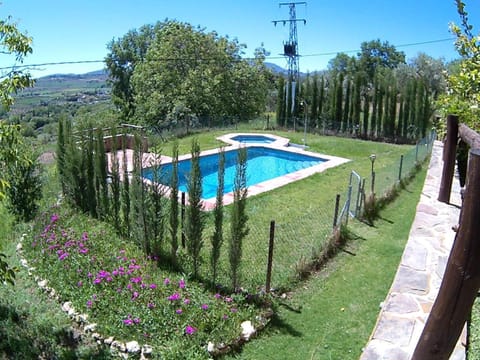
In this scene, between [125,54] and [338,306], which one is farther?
[125,54]

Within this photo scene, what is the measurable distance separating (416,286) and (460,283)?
3190 mm

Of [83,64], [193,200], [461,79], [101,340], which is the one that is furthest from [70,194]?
[461,79]

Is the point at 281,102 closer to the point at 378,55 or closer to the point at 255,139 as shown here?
the point at 255,139

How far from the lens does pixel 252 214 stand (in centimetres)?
944

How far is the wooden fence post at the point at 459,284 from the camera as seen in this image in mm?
1903

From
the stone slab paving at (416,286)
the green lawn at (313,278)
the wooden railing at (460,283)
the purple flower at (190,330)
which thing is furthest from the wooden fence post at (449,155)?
the purple flower at (190,330)

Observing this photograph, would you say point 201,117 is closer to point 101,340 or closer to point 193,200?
point 193,200

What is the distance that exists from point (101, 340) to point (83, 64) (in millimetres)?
11116

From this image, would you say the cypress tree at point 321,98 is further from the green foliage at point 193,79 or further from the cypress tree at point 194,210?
the cypress tree at point 194,210

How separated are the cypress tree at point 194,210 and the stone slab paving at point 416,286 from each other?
9.05 ft

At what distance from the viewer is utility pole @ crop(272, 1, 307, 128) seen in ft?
75.7

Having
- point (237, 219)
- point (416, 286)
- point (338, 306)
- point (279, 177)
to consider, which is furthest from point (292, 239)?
point (279, 177)

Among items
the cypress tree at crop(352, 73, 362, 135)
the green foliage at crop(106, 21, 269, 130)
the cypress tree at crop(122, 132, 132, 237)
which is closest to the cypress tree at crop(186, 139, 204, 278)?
the cypress tree at crop(122, 132, 132, 237)

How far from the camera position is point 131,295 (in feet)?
17.4
